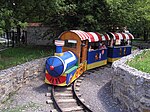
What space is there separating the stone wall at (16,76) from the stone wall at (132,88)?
12.1 feet

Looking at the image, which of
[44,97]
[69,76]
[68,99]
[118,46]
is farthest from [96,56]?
[44,97]

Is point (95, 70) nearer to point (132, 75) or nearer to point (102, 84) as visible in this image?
point (102, 84)

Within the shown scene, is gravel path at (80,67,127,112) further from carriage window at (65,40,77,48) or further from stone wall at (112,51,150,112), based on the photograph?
carriage window at (65,40,77,48)

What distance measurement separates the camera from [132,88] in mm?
8266

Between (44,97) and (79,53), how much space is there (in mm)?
3444

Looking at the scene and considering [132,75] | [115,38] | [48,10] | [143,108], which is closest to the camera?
[143,108]

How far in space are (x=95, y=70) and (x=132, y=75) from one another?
21.7 ft

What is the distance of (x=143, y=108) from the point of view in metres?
7.61

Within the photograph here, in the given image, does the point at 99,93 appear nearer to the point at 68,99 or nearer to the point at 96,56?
the point at 68,99

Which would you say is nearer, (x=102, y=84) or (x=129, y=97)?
(x=129, y=97)

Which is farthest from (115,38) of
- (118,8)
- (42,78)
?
(42,78)

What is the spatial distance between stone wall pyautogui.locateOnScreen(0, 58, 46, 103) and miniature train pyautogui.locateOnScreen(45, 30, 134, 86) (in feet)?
3.17

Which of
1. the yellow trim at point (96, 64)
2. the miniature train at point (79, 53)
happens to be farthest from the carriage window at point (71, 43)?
the yellow trim at point (96, 64)

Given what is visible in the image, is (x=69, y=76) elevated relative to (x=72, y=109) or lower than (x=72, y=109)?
elevated
